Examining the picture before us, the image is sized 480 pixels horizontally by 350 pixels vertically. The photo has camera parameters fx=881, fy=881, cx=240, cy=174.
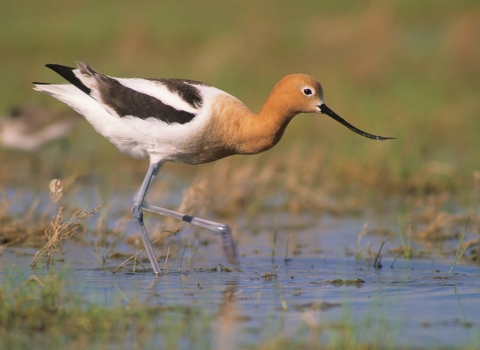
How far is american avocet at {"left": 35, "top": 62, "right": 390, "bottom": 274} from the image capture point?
5.85 m

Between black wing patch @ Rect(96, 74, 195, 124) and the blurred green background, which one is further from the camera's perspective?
the blurred green background

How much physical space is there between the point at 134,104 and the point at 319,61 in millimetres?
10928

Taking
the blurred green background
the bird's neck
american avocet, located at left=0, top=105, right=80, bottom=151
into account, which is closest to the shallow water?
the bird's neck

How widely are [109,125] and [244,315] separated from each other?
2018 millimetres

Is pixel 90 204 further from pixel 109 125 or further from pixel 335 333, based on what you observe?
pixel 335 333

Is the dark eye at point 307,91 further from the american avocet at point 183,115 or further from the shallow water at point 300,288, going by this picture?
the shallow water at point 300,288

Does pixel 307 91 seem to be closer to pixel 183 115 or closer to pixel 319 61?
pixel 183 115

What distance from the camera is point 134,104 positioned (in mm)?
5973

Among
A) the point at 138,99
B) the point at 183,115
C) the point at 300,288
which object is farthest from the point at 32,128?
the point at 300,288

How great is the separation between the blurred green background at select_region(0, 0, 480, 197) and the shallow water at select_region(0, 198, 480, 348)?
2.21 meters

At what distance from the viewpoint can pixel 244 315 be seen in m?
4.62

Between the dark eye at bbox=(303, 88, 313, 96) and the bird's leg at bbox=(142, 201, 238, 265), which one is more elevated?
the dark eye at bbox=(303, 88, 313, 96)

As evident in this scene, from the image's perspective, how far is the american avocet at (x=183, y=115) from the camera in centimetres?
585

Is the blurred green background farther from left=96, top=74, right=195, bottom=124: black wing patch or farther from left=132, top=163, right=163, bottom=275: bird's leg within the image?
left=96, top=74, right=195, bottom=124: black wing patch
